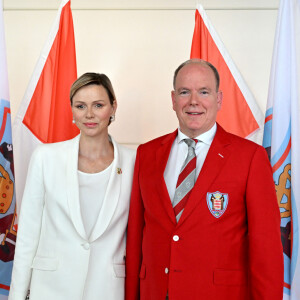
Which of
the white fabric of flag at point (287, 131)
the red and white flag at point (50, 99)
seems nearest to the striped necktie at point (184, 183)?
the white fabric of flag at point (287, 131)

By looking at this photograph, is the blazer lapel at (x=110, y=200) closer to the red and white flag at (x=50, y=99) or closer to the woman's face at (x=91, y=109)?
the woman's face at (x=91, y=109)

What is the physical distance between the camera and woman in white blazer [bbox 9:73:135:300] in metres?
2.05

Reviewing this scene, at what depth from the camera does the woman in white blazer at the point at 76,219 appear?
6.73ft

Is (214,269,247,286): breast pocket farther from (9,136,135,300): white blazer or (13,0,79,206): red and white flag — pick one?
(13,0,79,206): red and white flag

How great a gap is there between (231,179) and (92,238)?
0.68 m

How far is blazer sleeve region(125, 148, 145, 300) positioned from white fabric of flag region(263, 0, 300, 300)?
0.92 m

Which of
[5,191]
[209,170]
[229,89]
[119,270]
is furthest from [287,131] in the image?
[5,191]

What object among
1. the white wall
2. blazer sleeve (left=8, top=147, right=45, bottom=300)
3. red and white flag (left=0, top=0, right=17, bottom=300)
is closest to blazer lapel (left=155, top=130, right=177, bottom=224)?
blazer sleeve (left=8, top=147, right=45, bottom=300)

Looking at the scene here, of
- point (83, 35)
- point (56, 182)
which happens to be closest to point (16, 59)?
point (83, 35)

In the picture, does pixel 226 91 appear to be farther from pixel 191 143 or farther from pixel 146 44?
pixel 191 143

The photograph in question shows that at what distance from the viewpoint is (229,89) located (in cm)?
306

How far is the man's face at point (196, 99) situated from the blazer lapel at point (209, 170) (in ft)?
0.35

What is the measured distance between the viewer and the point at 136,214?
83.7 inches

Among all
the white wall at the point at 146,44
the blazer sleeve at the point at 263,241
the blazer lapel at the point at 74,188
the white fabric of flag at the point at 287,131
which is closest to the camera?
the blazer sleeve at the point at 263,241
